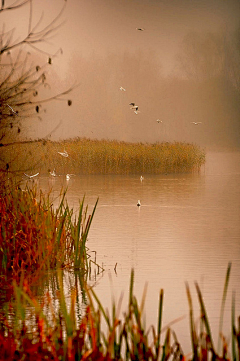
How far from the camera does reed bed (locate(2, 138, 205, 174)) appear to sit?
22.3 meters

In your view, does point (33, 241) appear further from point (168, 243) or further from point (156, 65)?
point (156, 65)

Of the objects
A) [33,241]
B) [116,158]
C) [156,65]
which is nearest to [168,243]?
[33,241]

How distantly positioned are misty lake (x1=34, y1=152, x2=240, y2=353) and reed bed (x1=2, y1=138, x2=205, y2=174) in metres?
3.88

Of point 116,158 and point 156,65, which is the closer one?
point 116,158

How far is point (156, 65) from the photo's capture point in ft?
229

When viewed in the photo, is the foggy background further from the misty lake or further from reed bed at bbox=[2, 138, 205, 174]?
the misty lake

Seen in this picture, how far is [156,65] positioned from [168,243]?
62.6m

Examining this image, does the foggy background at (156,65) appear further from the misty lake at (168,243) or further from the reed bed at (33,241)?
the reed bed at (33,241)

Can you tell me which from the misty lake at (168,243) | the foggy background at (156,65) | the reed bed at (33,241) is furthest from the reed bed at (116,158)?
A: the foggy background at (156,65)

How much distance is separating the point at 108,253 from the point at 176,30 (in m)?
69.4

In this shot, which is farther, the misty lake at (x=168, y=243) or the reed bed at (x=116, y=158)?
the reed bed at (x=116, y=158)

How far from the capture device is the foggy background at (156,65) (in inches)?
2633

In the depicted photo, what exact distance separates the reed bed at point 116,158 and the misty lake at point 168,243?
3879 mm

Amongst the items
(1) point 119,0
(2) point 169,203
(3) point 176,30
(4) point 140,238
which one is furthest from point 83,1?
(4) point 140,238
